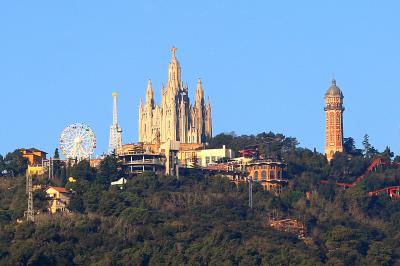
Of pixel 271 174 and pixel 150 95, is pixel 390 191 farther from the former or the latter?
pixel 150 95

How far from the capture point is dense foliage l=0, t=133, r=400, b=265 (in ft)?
486

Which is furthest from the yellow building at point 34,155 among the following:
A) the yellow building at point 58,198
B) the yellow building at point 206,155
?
the yellow building at point 58,198

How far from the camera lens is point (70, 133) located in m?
175

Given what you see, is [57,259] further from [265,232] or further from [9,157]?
[9,157]

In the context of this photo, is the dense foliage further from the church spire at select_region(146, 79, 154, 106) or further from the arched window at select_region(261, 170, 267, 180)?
the church spire at select_region(146, 79, 154, 106)

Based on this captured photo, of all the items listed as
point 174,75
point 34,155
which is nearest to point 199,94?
point 174,75

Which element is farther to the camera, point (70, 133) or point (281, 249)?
point (70, 133)

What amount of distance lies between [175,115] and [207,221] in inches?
1303

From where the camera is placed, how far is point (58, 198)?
16262 cm

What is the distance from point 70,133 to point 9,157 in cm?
567

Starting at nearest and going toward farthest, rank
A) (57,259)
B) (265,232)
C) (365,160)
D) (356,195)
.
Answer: (57,259), (265,232), (356,195), (365,160)

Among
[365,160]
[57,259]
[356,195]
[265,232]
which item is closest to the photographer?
[57,259]

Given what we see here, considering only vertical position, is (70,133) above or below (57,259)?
above

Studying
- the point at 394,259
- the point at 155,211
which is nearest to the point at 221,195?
the point at 155,211
